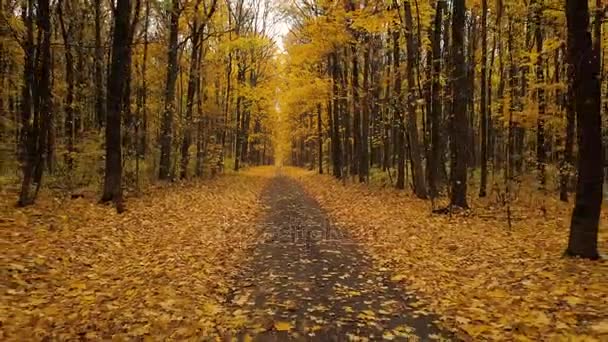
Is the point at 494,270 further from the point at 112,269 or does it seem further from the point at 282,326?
the point at 112,269

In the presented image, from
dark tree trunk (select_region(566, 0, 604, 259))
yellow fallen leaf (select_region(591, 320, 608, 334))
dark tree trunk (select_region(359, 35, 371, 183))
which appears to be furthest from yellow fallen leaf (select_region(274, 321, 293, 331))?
dark tree trunk (select_region(359, 35, 371, 183))

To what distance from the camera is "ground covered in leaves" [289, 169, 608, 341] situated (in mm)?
5203

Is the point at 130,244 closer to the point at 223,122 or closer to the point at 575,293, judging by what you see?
the point at 575,293

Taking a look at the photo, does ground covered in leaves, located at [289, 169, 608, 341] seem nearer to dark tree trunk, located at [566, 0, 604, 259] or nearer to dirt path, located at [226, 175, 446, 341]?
dirt path, located at [226, 175, 446, 341]

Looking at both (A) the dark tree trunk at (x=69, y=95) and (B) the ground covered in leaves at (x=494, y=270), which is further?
(A) the dark tree trunk at (x=69, y=95)

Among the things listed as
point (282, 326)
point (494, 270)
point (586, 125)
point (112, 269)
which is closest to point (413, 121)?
point (586, 125)

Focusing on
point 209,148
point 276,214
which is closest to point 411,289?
point 276,214

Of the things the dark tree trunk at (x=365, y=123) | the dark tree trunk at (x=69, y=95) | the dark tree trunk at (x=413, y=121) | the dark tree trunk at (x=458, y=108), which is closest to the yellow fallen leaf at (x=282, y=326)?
the dark tree trunk at (x=458, y=108)

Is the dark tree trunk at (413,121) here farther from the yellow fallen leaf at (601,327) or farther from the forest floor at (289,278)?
the yellow fallen leaf at (601,327)

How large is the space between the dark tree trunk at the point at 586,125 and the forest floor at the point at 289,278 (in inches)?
24.4

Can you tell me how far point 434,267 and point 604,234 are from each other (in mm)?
4666

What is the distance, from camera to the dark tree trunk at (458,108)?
13461 millimetres

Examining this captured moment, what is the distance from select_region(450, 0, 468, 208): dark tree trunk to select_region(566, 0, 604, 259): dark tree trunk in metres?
5.95

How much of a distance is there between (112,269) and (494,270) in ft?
21.1
